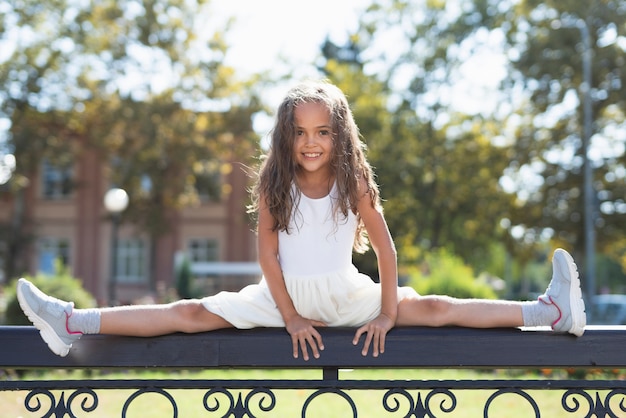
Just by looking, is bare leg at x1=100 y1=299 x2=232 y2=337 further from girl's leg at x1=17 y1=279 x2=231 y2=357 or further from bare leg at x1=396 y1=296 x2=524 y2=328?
bare leg at x1=396 y1=296 x2=524 y2=328

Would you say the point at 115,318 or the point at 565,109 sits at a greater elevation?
the point at 565,109

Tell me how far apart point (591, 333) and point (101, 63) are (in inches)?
1069

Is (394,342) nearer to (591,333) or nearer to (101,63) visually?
(591,333)

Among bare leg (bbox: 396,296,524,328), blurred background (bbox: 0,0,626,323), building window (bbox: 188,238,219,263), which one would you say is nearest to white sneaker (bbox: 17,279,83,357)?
bare leg (bbox: 396,296,524,328)

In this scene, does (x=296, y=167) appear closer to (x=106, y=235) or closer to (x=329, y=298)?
(x=329, y=298)

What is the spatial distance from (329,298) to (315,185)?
19.3 inches

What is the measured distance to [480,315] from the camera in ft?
9.66

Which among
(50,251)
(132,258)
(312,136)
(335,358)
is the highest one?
(50,251)

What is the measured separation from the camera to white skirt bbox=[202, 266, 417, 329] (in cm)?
312

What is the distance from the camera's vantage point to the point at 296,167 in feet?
10.9

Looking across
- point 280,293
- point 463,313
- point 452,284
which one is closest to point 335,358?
point 280,293

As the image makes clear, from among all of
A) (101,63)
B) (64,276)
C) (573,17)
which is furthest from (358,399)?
(101,63)

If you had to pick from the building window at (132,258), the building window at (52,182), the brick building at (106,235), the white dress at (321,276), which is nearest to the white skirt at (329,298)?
the white dress at (321,276)

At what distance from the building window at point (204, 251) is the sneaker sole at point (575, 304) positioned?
3365 cm
